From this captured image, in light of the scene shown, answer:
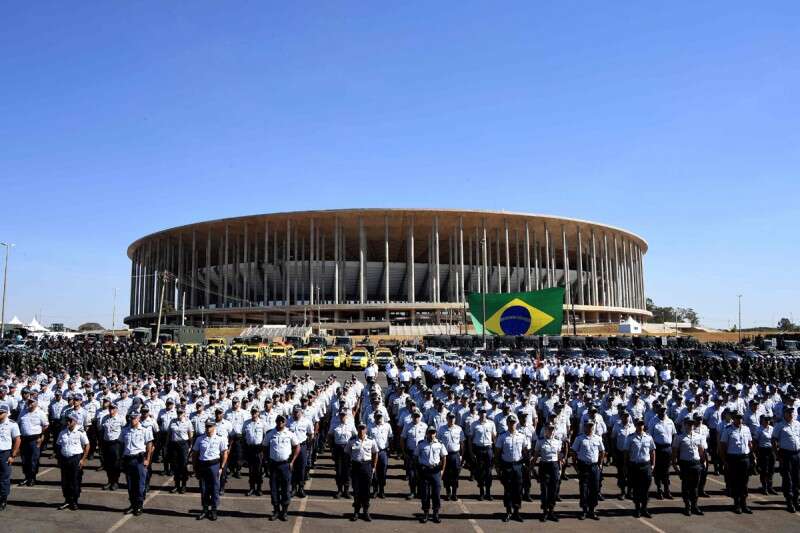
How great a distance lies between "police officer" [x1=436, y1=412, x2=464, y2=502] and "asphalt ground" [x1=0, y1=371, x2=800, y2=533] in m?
0.37

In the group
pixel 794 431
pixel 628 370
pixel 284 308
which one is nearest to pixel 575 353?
pixel 628 370

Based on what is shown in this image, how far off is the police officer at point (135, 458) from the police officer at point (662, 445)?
30.0 ft

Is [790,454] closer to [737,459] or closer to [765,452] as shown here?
[765,452]

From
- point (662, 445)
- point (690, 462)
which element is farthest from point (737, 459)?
point (662, 445)

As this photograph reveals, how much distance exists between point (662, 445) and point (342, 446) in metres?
5.98

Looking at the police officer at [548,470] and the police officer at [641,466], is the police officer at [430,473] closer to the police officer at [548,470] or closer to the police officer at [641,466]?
the police officer at [548,470]

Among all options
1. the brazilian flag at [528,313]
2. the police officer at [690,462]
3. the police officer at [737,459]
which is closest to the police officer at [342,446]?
the police officer at [690,462]

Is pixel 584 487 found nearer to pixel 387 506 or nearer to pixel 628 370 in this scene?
pixel 387 506

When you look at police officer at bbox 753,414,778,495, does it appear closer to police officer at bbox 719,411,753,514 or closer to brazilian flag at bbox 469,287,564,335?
police officer at bbox 719,411,753,514

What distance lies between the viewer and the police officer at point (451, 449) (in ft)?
37.5

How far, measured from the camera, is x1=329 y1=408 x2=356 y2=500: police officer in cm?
1177

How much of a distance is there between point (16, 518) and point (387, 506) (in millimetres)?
5867

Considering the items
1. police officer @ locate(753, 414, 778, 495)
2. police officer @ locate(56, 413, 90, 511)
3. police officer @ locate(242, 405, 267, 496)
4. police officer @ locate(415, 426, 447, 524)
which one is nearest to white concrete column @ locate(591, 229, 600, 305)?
police officer @ locate(753, 414, 778, 495)

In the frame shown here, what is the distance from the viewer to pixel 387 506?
1113cm
